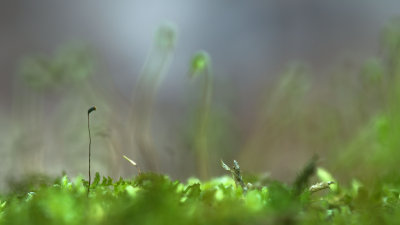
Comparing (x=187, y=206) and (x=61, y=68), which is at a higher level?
(x=61, y=68)

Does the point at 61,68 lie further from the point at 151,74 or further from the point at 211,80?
the point at 211,80

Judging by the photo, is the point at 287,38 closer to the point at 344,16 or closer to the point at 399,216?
the point at 344,16

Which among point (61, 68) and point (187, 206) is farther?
point (61, 68)

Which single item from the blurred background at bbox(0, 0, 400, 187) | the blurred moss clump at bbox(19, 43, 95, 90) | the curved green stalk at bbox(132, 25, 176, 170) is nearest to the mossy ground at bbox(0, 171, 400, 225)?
the curved green stalk at bbox(132, 25, 176, 170)

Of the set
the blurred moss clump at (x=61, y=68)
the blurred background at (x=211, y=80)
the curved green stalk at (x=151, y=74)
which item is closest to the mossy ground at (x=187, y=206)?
the curved green stalk at (x=151, y=74)

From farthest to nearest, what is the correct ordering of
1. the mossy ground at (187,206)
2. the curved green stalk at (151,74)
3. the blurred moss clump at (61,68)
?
the blurred moss clump at (61,68) → the curved green stalk at (151,74) → the mossy ground at (187,206)

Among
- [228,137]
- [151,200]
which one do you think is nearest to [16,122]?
[228,137]

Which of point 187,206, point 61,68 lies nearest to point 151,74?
point 61,68

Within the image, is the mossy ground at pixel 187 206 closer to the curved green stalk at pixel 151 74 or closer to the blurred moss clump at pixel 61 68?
the curved green stalk at pixel 151 74

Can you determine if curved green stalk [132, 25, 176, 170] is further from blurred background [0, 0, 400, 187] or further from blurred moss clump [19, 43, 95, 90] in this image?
blurred moss clump [19, 43, 95, 90]
